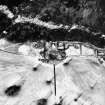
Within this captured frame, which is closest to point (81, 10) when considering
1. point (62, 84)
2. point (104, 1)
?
point (104, 1)

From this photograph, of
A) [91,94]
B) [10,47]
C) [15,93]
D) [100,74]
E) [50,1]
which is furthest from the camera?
[50,1]

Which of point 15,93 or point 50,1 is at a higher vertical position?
point 50,1

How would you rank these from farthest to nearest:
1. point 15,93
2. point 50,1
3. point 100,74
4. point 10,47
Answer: point 50,1
point 10,47
point 100,74
point 15,93

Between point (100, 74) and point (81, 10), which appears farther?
point (81, 10)

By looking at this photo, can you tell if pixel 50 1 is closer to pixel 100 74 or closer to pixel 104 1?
pixel 104 1

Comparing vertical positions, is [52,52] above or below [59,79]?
above

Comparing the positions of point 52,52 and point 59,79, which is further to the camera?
A: point 52,52

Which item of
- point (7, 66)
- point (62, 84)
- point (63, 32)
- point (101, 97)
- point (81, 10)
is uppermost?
point (81, 10)

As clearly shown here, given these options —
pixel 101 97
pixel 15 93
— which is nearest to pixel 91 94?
pixel 101 97
